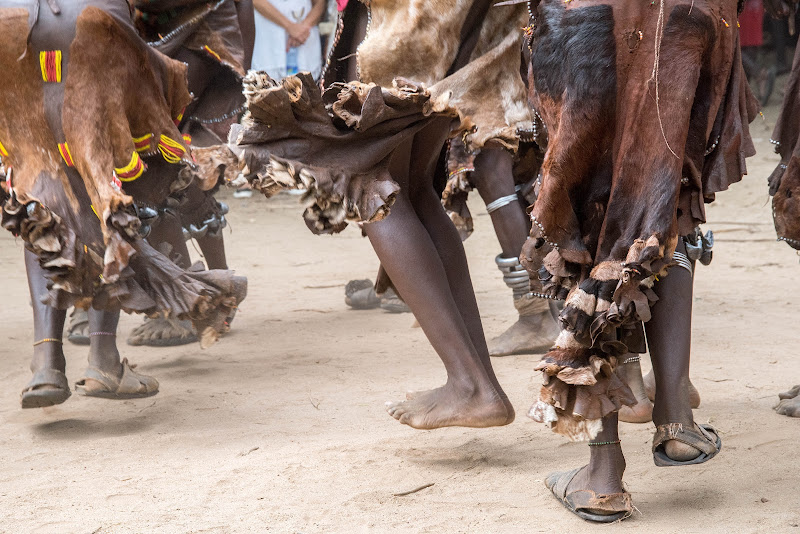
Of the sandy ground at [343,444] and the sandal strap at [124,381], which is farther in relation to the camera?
the sandal strap at [124,381]

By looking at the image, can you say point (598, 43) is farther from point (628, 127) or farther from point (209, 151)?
point (209, 151)

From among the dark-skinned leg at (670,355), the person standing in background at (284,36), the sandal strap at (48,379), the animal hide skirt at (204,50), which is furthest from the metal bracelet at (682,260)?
the person standing in background at (284,36)

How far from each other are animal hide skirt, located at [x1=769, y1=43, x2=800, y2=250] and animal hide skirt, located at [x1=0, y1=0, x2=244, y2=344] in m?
1.79

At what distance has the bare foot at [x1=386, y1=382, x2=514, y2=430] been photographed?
245 centimetres

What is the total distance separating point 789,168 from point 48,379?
91.0 inches

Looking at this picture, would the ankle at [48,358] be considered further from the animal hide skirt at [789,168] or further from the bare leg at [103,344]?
the animal hide skirt at [789,168]

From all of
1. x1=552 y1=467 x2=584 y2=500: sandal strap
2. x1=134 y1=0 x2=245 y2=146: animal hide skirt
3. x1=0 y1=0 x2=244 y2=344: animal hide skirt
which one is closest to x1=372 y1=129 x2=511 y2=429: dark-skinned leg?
x1=552 y1=467 x2=584 y2=500: sandal strap

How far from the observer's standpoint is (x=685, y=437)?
2.19m

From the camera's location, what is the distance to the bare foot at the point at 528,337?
3703 millimetres

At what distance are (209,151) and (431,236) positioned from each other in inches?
57.9

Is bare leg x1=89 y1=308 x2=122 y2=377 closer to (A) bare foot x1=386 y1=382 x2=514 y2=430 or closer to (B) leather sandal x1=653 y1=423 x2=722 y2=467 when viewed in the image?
(A) bare foot x1=386 y1=382 x2=514 y2=430

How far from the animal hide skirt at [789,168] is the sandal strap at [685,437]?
807 mm

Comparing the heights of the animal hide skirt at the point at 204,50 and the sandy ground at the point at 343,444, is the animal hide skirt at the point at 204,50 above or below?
above

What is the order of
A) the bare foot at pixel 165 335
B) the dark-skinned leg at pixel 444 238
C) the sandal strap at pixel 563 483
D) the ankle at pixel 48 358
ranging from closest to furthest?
1. the sandal strap at pixel 563 483
2. the dark-skinned leg at pixel 444 238
3. the ankle at pixel 48 358
4. the bare foot at pixel 165 335
